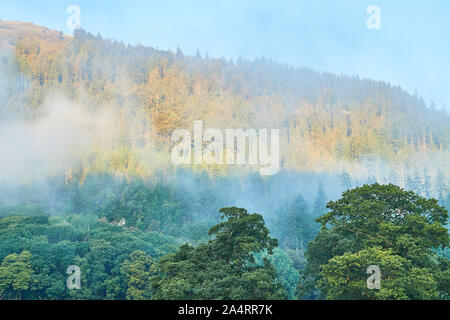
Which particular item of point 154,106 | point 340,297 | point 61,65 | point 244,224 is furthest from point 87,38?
point 340,297

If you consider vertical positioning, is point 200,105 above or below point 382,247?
above

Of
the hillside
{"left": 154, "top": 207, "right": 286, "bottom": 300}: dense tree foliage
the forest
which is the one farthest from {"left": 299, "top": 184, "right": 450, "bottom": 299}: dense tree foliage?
the hillside

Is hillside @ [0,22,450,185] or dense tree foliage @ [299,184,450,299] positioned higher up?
hillside @ [0,22,450,185]

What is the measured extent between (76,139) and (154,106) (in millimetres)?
19523

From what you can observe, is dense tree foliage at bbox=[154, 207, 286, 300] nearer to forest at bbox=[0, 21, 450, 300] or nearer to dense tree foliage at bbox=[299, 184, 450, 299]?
forest at bbox=[0, 21, 450, 300]

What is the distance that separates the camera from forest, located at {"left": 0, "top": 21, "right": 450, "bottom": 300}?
19469mm

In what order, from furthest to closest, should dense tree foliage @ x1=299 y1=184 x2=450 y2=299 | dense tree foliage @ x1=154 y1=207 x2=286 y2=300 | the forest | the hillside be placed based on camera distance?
the hillside → the forest → dense tree foliage @ x1=154 y1=207 x2=286 y2=300 → dense tree foliage @ x1=299 y1=184 x2=450 y2=299

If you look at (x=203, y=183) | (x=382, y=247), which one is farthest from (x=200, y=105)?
(x=382, y=247)

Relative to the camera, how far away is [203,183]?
6919 centimetres

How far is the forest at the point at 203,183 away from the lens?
1947 centimetres

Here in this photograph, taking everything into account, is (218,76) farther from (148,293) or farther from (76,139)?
(148,293)

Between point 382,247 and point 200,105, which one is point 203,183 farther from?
point 382,247

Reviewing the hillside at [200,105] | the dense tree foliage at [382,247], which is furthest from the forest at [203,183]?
the hillside at [200,105]
